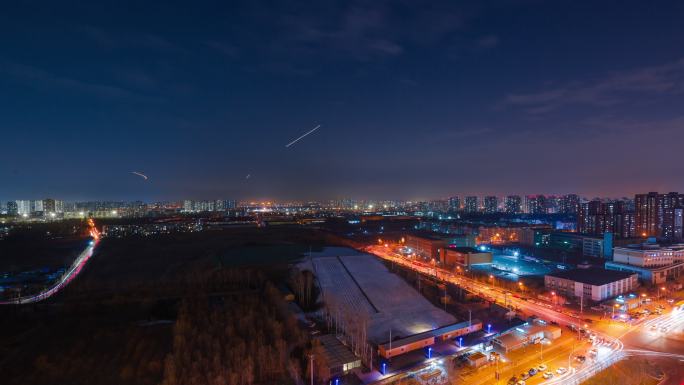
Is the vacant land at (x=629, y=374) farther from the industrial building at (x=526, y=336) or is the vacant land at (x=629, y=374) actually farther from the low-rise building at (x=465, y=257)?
the low-rise building at (x=465, y=257)

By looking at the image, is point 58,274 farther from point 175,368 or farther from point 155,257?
point 175,368

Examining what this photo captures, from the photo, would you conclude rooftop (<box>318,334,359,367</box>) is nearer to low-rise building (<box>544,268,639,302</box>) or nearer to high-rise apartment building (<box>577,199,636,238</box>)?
low-rise building (<box>544,268,639,302</box>)

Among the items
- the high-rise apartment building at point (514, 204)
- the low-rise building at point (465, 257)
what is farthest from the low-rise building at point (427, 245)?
the high-rise apartment building at point (514, 204)

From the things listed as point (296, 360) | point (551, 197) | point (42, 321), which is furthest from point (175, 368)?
point (551, 197)

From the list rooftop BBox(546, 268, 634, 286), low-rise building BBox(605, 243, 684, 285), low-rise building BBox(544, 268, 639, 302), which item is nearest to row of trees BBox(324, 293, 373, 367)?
low-rise building BBox(544, 268, 639, 302)

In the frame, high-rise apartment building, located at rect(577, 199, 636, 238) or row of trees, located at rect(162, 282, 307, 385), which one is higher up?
high-rise apartment building, located at rect(577, 199, 636, 238)

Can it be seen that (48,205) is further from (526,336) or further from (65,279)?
(526,336)

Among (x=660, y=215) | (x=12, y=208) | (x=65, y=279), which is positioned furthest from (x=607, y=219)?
(x=12, y=208)
